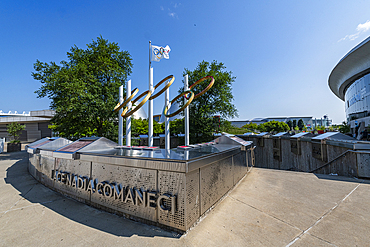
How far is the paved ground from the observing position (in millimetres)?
3090

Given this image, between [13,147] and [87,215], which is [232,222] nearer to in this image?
[87,215]

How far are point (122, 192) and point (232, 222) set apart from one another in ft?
8.66

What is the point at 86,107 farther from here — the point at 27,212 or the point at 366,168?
the point at 366,168

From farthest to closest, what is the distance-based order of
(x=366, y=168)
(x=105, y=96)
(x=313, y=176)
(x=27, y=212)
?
(x=105, y=96)
(x=313, y=176)
(x=366, y=168)
(x=27, y=212)

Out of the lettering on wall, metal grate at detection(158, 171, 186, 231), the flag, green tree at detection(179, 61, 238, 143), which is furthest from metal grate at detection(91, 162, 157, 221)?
green tree at detection(179, 61, 238, 143)

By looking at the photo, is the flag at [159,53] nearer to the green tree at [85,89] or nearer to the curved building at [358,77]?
the green tree at [85,89]

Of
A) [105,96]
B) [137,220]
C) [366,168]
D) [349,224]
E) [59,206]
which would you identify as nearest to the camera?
[349,224]

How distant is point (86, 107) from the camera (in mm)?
13789

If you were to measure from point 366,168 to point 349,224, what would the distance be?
4457 millimetres

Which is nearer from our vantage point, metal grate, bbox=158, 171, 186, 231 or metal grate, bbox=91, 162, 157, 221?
metal grate, bbox=158, 171, 186, 231

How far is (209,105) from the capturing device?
20.2m

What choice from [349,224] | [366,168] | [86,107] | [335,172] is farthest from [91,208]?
[86,107]

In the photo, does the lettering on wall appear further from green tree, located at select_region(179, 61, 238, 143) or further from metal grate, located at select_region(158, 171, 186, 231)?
green tree, located at select_region(179, 61, 238, 143)

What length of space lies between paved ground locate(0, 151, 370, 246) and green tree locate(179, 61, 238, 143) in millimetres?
13975
